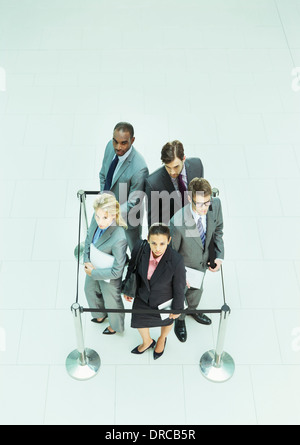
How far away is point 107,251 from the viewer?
3.64 m

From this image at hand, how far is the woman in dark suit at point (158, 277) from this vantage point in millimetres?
3350

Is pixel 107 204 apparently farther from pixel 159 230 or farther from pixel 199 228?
pixel 199 228

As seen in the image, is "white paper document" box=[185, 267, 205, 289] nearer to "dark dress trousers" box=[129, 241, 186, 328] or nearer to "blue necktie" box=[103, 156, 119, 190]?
"dark dress trousers" box=[129, 241, 186, 328]

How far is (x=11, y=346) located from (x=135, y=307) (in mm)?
1264

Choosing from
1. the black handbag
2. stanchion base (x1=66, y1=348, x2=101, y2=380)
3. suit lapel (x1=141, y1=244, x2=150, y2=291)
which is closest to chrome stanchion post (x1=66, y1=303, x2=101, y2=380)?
stanchion base (x1=66, y1=348, x2=101, y2=380)

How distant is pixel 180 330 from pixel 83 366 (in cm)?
90

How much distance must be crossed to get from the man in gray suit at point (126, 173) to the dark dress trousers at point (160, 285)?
694 millimetres

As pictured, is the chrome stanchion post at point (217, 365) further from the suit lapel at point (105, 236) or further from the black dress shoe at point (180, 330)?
the suit lapel at point (105, 236)

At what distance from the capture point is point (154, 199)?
397 centimetres

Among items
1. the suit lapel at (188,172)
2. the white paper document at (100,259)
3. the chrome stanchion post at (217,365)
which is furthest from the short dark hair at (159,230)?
the chrome stanchion post at (217,365)

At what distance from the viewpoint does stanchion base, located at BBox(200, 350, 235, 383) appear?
3.97 metres

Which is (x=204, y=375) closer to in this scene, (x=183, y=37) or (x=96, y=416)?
(x=96, y=416)
